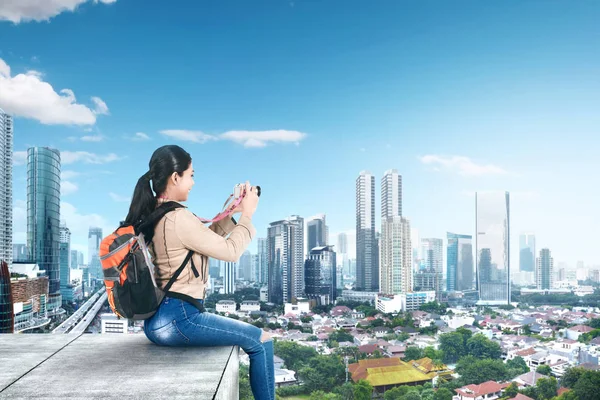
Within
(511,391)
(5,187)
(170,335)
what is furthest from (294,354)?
(170,335)

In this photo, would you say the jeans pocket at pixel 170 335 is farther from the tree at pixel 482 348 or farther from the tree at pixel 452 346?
the tree at pixel 482 348

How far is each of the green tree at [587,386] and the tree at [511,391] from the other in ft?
3.80

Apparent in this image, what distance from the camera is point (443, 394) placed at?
10328mm

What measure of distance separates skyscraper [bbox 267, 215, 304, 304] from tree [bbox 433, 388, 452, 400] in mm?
7575

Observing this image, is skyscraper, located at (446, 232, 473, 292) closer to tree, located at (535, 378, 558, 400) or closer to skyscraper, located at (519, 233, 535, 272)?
skyscraper, located at (519, 233, 535, 272)

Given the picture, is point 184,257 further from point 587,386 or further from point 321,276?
point 321,276

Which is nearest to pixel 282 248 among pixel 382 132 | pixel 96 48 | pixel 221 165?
pixel 221 165

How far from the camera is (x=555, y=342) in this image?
1267 centimetres

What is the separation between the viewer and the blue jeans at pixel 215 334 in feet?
3.44

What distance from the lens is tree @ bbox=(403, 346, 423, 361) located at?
468 inches

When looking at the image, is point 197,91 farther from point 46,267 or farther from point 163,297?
point 163,297

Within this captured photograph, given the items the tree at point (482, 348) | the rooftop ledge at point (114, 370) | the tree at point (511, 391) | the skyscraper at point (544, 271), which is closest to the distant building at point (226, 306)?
the tree at point (482, 348)

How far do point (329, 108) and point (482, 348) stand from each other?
699cm

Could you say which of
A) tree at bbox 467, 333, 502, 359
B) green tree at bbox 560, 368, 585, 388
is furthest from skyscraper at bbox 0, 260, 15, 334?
tree at bbox 467, 333, 502, 359
